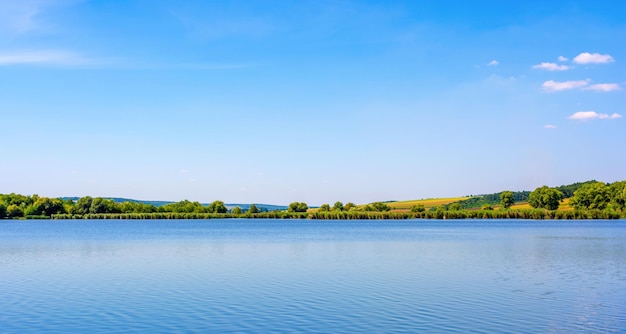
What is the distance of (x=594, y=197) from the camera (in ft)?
447

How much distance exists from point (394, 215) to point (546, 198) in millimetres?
35955

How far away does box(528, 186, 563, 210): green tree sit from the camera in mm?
146625

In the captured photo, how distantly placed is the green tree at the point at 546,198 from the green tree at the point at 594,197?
24.7 feet

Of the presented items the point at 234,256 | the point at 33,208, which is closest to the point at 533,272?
the point at 234,256

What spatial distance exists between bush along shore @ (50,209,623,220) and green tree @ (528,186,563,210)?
12740 mm

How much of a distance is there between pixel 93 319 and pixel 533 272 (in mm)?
19276

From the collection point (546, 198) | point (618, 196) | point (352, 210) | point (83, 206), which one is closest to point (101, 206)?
point (83, 206)

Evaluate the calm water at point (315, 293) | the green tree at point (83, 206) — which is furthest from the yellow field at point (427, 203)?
the calm water at point (315, 293)

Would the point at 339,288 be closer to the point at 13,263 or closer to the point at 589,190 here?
the point at 13,263

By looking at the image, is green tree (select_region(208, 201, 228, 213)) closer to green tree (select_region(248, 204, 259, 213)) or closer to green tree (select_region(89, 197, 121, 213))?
green tree (select_region(248, 204, 259, 213))

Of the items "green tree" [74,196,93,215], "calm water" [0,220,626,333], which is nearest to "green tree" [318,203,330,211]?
"green tree" [74,196,93,215]

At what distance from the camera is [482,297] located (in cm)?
2103

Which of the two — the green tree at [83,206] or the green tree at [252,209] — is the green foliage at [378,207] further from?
the green tree at [83,206]

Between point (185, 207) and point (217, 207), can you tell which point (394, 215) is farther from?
point (185, 207)
